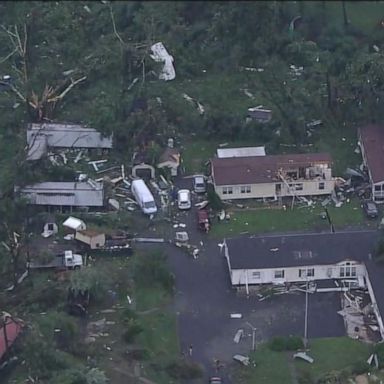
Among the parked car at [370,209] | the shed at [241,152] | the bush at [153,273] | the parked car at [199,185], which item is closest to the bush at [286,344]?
the bush at [153,273]

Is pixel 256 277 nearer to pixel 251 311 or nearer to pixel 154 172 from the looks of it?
pixel 251 311

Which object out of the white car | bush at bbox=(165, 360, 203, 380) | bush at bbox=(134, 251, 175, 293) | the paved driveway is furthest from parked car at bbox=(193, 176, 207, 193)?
bush at bbox=(165, 360, 203, 380)

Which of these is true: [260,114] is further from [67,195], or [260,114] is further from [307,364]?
[307,364]

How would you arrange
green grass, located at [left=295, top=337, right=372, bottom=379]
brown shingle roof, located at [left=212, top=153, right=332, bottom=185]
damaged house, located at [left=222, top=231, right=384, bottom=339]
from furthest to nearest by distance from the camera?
brown shingle roof, located at [left=212, top=153, right=332, bottom=185] < damaged house, located at [left=222, top=231, right=384, bottom=339] < green grass, located at [left=295, top=337, right=372, bottom=379]

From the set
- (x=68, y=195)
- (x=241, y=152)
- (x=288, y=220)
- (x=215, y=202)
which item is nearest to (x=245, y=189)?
(x=215, y=202)

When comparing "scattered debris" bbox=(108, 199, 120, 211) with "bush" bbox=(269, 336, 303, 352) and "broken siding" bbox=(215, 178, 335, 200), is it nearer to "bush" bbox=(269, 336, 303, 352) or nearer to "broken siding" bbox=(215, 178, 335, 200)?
"broken siding" bbox=(215, 178, 335, 200)

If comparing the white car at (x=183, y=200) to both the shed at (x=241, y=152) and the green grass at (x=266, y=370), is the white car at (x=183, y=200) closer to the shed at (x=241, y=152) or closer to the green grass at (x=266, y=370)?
the shed at (x=241, y=152)

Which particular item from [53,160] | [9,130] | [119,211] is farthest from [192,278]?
[9,130]
